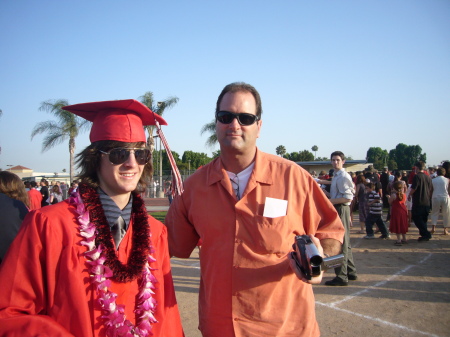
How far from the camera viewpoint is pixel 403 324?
14.2 ft

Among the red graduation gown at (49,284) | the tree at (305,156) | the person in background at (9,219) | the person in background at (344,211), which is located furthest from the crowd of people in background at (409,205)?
the tree at (305,156)

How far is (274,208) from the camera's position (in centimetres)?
217

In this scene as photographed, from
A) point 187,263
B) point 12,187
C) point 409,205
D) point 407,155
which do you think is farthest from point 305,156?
point 12,187

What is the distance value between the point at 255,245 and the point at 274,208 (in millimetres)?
261

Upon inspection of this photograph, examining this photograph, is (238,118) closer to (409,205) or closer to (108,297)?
(108,297)

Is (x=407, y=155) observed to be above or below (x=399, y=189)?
above

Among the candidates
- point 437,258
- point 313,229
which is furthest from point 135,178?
point 437,258

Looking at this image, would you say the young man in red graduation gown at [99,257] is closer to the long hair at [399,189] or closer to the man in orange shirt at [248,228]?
the man in orange shirt at [248,228]

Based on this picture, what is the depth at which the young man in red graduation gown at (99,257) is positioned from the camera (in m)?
1.52

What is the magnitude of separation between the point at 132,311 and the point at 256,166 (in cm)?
115

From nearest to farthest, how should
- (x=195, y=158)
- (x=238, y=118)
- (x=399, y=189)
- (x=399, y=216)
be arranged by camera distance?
(x=238, y=118) < (x=399, y=216) < (x=399, y=189) < (x=195, y=158)

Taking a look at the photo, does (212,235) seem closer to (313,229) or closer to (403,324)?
(313,229)

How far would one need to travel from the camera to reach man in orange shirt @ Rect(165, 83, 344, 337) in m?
2.05

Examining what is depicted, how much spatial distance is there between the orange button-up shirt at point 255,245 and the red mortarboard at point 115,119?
0.62 meters
